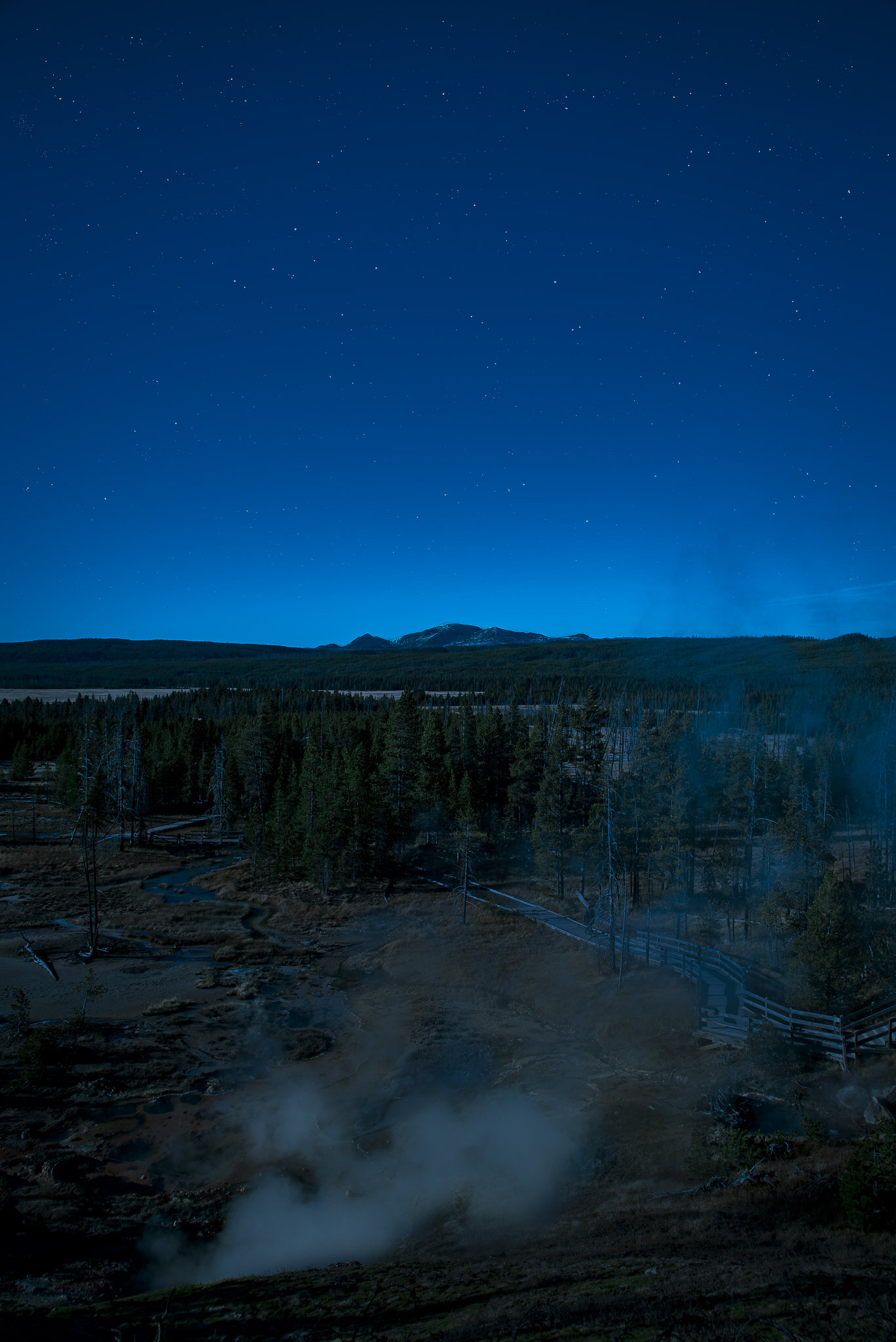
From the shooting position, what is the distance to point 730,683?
175375 mm

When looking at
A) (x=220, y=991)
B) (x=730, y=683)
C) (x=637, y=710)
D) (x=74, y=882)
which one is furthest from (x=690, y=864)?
(x=730, y=683)

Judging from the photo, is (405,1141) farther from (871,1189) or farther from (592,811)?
(592,811)

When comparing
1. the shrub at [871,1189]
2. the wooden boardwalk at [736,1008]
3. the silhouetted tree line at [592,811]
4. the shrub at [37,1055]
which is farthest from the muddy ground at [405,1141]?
the silhouetted tree line at [592,811]

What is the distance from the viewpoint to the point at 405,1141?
20062mm

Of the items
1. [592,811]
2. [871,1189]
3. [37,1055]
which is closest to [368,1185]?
[871,1189]

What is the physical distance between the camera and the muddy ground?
36.7ft

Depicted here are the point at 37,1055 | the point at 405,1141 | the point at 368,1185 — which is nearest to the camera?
the point at 368,1185

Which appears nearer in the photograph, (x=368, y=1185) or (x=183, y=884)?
(x=368, y=1185)

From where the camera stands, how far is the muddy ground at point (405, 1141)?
441 inches

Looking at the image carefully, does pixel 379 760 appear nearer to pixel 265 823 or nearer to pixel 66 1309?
pixel 265 823

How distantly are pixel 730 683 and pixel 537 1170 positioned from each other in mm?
173461

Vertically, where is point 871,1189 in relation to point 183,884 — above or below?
above

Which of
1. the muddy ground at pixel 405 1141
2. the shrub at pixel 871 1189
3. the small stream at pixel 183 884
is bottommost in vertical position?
the small stream at pixel 183 884

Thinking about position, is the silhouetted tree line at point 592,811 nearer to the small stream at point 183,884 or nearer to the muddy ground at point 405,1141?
the small stream at point 183,884
